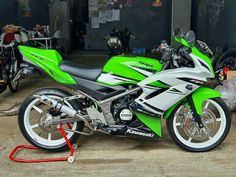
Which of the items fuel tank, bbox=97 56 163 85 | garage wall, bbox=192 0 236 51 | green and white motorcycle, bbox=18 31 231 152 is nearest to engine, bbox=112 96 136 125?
green and white motorcycle, bbox=18 31 231 152

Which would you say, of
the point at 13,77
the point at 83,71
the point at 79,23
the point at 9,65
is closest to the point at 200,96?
the point at 83,71

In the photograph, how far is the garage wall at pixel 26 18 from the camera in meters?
9.89

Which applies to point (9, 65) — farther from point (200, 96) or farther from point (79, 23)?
point (79, 23)

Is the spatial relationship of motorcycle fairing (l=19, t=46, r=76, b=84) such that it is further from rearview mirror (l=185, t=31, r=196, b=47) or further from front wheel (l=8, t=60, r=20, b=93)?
front wheel (l=8, t=60, r=20, b=93)

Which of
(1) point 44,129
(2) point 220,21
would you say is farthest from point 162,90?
(2) point 220,21

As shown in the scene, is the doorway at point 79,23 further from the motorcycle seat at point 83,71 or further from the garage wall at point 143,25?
the motorcycle seat at point 83,71

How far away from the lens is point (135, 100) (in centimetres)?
356

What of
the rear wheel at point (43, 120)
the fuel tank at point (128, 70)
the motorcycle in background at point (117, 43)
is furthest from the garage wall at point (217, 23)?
the rear wheel at point (43, 120)

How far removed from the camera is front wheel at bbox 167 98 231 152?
3.67m

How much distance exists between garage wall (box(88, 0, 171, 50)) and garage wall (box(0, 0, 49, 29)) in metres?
1.47

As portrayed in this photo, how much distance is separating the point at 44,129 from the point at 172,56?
149 cm

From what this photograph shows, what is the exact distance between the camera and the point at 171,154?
11.9ft

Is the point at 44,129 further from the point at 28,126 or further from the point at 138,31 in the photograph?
the point at 138,31

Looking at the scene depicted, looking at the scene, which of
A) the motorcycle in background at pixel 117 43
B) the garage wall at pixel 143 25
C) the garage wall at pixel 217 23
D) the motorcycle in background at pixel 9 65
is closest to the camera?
the motorcycle in background at pixel 9 65
